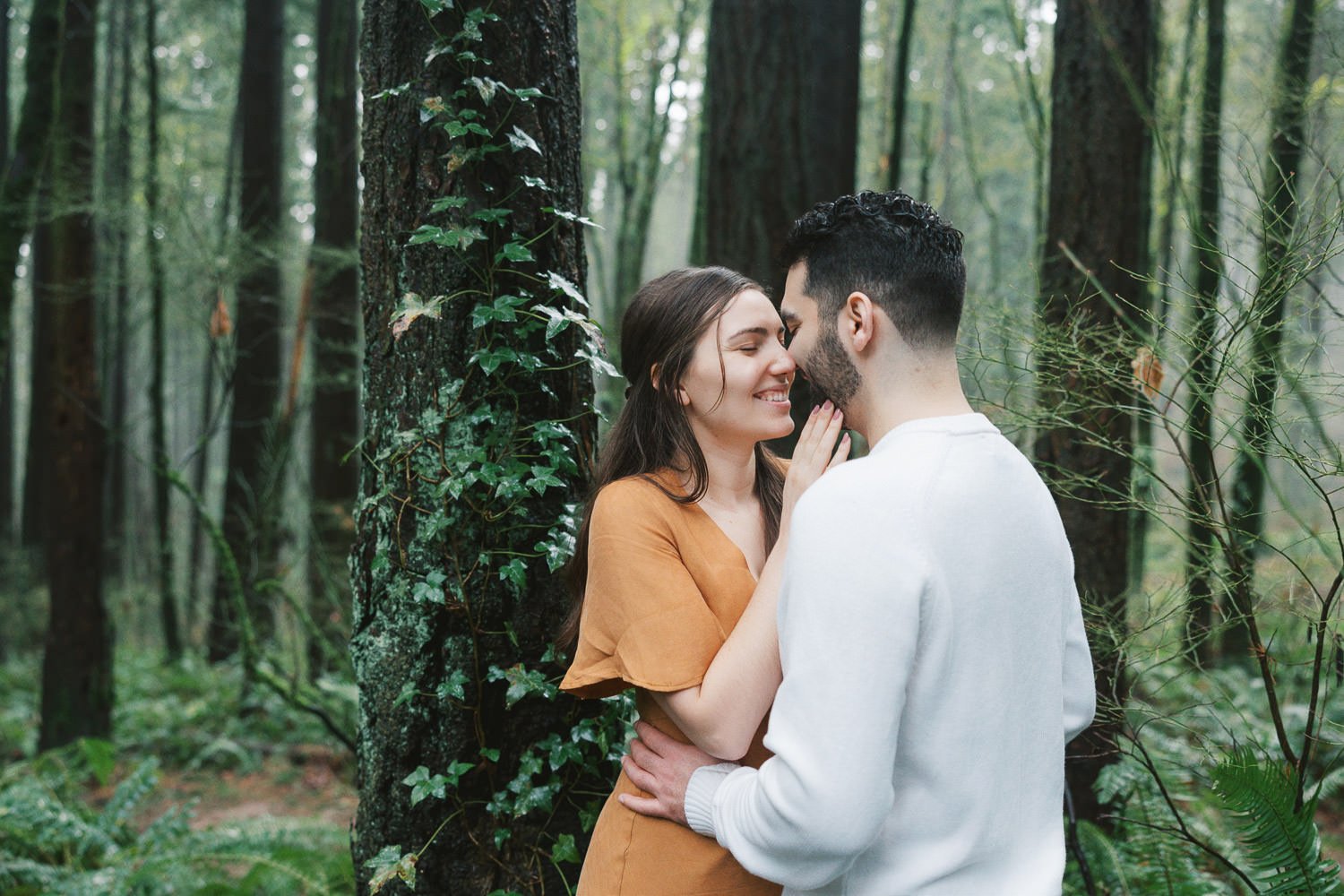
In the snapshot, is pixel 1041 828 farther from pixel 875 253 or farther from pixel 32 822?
pixel 32 822

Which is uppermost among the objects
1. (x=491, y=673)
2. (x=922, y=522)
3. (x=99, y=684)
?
(x=922, y=522)

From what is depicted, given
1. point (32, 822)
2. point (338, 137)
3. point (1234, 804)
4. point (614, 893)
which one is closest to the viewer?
point (614, 893)

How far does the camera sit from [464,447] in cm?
266

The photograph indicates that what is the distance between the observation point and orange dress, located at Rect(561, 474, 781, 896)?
193cm

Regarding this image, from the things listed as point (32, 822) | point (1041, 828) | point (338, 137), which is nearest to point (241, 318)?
point (338, 137)

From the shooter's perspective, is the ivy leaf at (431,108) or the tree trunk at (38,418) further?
the tree trunk at (38,418)

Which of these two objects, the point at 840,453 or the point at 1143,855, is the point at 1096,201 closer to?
the point at 1143,855

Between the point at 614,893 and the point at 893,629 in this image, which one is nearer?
the point at 893,629

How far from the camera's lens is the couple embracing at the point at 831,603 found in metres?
1.52

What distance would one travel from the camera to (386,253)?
2.77 metres

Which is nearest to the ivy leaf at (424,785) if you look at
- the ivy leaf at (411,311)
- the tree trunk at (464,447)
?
the tree trunk at (464,447)

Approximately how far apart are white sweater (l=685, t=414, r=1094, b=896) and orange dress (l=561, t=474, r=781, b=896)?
0.94 ft

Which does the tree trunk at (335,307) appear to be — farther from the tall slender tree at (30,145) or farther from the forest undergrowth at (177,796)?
the tall slender tree at (30,145)

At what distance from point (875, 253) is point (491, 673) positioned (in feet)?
5.35
